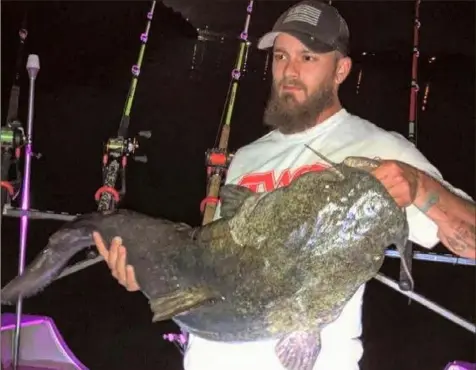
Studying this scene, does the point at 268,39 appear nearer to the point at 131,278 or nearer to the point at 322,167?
the point at 322,167

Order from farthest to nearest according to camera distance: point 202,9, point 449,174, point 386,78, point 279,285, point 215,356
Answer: point 386,78 → point 449,174 → point 202,9 → point 215,356 → point 279,285

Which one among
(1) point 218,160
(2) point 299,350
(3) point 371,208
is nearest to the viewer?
(3) point 371,208

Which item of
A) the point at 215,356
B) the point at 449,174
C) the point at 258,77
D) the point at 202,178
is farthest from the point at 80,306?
the point at 449,174

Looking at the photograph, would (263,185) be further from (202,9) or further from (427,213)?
(202,9)

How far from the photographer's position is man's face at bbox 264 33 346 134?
130cm

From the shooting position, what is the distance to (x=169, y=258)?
1190 mm

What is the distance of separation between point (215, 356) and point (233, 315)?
16 centimetres

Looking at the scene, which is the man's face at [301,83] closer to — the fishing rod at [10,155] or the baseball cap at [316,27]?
the baseball cap at [316,27]

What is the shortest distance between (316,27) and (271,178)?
32 centimetres

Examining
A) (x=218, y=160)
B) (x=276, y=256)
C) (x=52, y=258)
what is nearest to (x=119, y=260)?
(x=52, y=258)

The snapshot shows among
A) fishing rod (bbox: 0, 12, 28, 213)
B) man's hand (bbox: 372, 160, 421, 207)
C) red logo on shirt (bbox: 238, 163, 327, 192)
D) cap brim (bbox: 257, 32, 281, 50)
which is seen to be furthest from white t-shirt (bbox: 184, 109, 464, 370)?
fishing rod (bbox: 0, 12, 28, 213)

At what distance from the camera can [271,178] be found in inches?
51.1

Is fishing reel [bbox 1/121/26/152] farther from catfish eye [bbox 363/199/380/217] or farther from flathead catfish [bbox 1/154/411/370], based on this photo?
catfish eye [bbox 363/199/380/217]

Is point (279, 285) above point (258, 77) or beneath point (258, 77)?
beneath
